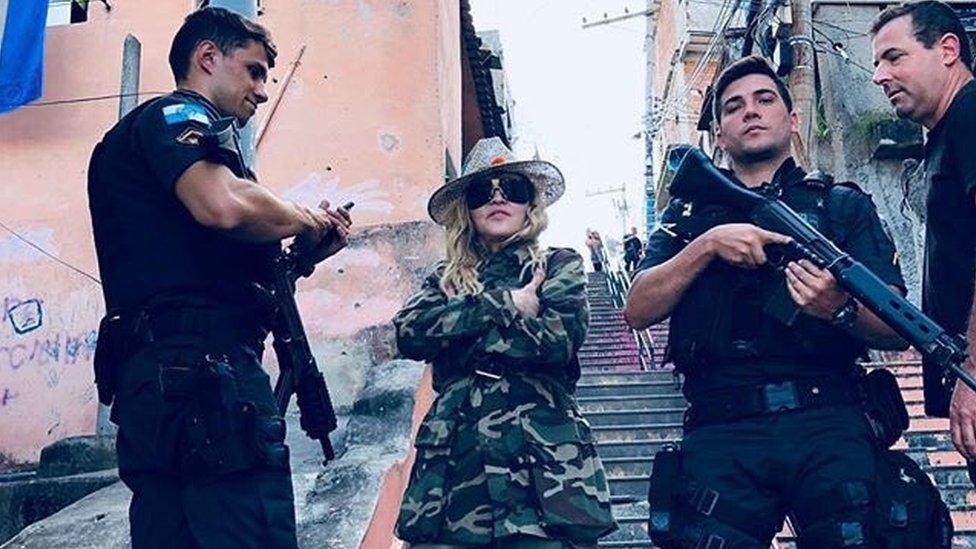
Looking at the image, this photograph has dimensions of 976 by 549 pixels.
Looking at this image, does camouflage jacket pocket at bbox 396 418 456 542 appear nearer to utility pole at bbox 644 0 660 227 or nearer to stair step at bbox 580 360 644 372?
stair step at bbox 580 360 644 372

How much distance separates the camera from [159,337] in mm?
2238

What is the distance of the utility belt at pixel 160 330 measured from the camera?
2.24 metres

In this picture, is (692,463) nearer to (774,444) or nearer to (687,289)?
(774,444)

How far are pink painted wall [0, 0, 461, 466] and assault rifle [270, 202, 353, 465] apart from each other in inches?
116

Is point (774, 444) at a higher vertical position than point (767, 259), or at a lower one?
lower

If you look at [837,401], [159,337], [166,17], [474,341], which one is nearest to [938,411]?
[837,401]

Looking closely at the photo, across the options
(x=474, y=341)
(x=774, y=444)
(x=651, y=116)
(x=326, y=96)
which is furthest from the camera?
(x=651, y=116)

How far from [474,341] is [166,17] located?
445 centimetres

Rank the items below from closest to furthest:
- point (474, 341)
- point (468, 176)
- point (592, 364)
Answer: point (474, 341)
point (468, 176)
point (592, 364)

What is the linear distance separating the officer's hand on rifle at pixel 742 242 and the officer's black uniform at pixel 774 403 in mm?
100

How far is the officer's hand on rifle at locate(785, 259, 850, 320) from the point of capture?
2.39 m

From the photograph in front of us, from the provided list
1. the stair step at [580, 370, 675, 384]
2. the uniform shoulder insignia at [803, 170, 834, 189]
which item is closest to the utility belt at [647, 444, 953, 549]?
the uniform shoulder insignia at [803, 170, 834, 189]

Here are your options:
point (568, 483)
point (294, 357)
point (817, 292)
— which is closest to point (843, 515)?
point (817, 292)

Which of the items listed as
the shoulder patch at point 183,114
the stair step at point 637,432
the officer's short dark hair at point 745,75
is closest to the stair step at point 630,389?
the stair step at point 637,432
